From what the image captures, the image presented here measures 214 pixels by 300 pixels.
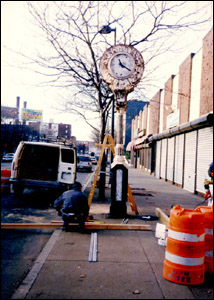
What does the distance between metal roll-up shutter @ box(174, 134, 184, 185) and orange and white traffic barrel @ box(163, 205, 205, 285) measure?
15.7m

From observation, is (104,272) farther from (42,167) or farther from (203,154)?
(203,154)

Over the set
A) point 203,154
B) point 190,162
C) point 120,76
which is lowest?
point 190,162

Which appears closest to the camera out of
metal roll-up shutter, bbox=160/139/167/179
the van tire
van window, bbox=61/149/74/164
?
the van tire

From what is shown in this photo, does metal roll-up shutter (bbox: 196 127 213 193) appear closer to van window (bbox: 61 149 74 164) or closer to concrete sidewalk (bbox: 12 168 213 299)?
van window (bbox: 61 149 74 164)

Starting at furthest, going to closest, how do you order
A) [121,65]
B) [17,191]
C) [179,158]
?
[179,158] < [17,191] < [121,65]

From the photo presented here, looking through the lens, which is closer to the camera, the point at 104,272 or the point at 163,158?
the point at 104,272

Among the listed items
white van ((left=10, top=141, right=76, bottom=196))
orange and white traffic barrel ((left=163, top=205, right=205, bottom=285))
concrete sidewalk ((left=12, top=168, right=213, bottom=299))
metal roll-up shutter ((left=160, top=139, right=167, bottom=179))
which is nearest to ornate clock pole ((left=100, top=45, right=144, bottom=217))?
concrete sidewalk ((left=12, top=168, right=213, bottom=299))

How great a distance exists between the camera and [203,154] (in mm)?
15500

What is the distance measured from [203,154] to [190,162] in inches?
96.1

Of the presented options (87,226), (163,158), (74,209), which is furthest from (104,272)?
(163,158)

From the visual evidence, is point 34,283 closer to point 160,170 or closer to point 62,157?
point 62,157

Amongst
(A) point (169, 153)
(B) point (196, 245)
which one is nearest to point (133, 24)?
(B) point (196, 245)

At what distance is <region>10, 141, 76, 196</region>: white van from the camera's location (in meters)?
11.2

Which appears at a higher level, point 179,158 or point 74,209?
point 179,158
